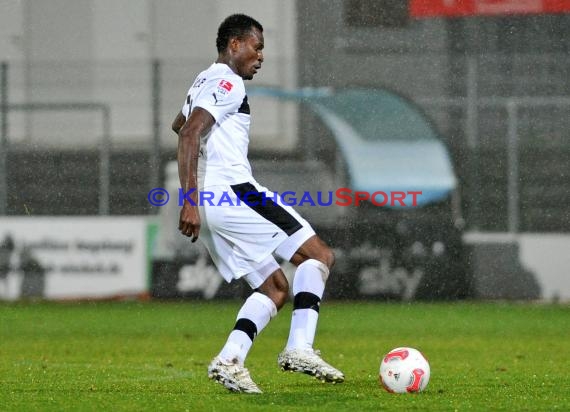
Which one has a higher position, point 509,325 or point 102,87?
point 102,87

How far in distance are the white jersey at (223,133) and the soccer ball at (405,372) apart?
3.72 feet

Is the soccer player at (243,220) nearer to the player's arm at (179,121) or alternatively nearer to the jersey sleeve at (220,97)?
the jersey sleeve at (220,97)

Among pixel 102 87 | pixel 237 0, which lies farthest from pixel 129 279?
pixel 237 0

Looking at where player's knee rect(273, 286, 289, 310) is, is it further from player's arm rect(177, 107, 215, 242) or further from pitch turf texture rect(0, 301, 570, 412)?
player's arm rect(177, 107, 215, 242)

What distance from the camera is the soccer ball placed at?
5898 millimetres

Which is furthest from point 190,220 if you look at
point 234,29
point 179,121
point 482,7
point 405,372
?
point 482,7

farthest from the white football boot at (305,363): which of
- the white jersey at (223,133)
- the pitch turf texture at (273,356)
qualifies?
the white jersey at (223,133)

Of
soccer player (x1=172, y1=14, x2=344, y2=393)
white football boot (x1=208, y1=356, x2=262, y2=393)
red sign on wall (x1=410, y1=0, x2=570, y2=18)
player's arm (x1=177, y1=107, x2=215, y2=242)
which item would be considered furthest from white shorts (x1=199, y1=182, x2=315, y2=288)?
red sign on wall (x1=410, y1=0, x2=570, y2=18)

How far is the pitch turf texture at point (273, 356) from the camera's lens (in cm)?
571

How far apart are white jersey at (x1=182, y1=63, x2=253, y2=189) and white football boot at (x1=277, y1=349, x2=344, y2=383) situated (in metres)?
0.89

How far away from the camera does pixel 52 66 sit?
45.5 ft

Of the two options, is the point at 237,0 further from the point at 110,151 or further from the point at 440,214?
the point at 440,214

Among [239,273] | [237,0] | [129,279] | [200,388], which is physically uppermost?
[237,0]

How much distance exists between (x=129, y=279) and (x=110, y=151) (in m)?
1.49
